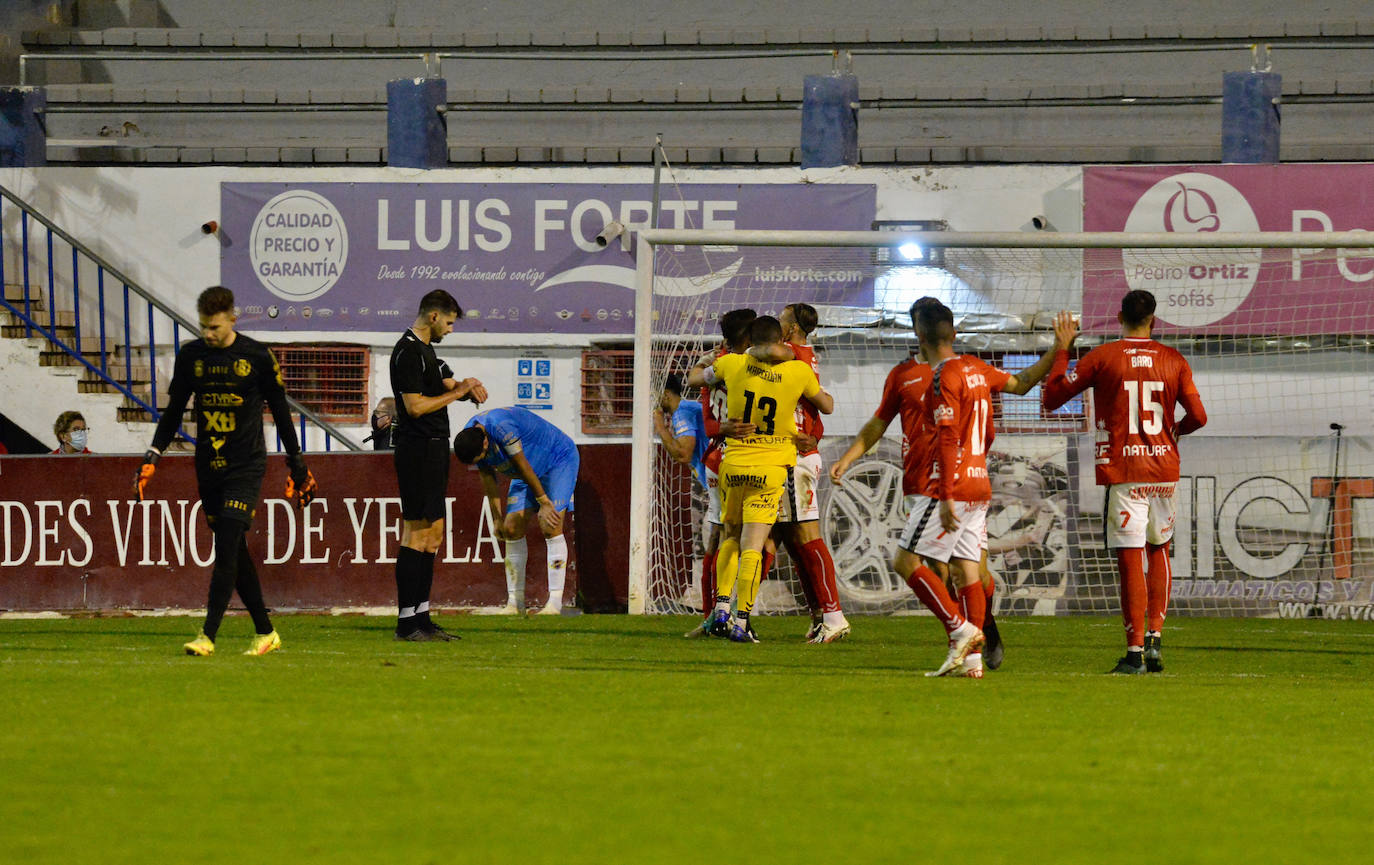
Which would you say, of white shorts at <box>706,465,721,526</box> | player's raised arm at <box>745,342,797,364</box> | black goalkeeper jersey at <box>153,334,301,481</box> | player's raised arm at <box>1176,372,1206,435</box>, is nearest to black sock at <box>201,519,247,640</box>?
black goalkeeper jersey at <box>153,334,301,481</box>

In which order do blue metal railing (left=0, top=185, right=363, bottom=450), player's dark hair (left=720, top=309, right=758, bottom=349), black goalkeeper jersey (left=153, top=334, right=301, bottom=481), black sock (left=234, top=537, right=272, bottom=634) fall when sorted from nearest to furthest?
black goalkeeper jersey (left=153, top=334, right=301, bottom=481) → black sock (left=234, top=537, right=272, bottom=634) → player's dark hair (left=720, top=309, right=758, bottom=349) → blue metal railing (left=0, top=185, right=363, bottom=450)

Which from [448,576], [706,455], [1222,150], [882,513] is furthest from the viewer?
[1222,150]

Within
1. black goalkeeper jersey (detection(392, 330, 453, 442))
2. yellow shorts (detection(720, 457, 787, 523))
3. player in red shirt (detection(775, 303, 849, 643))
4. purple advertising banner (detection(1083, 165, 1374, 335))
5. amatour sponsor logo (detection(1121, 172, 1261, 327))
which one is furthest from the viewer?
amatour sponsor logo (detection(1121, 172, 1261, 327))

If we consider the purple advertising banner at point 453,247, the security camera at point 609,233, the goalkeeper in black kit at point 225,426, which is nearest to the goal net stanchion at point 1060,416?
the security camera at point 609,233

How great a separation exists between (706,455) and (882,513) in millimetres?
2377

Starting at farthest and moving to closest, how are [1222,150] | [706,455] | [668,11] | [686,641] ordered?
[668,11] → [1222,150] → [706,455] → [686,641]

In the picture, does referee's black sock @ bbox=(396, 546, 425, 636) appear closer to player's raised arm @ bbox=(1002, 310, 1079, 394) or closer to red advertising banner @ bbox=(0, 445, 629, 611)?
red advertising banner @ bbox=(0, 445, 629, 611)

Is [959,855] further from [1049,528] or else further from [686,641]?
[1049,528]

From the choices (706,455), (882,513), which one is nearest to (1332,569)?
(882,513)

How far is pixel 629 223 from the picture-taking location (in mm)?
16016

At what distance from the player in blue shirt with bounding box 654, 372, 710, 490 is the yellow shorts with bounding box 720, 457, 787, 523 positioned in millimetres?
1958

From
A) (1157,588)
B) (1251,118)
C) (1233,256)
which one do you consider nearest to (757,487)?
(1157,588)

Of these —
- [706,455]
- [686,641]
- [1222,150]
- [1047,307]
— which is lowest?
[686,641]

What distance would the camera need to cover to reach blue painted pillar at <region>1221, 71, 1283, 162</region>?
1555 centimetres
